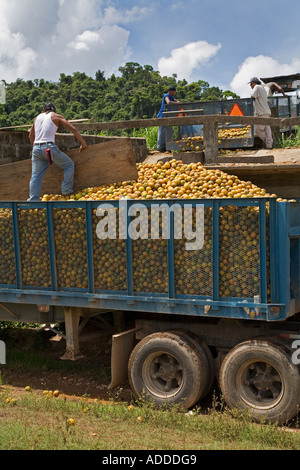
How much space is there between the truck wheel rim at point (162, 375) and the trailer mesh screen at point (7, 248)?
207 centimetres

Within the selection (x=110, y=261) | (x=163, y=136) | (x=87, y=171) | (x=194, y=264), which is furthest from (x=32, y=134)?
(x=163, y=136)

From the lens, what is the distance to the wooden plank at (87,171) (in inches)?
332

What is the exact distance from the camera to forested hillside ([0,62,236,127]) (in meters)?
41.4

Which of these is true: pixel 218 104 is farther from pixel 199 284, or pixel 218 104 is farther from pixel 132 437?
pixel 132 437

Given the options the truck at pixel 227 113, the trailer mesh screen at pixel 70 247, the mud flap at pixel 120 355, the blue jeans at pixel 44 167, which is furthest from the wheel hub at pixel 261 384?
the truck at pixel 227 113

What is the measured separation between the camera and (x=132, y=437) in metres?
5.73

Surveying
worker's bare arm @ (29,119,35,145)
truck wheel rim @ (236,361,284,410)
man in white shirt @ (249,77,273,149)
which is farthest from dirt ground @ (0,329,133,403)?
man in white shirt @ (249,77,273,149)

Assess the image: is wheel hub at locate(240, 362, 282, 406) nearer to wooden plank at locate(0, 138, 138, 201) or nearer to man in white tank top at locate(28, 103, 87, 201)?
wooden plank at locate(0, 138, 138, 201)

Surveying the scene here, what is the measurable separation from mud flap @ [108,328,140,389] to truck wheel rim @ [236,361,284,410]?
1443 mm

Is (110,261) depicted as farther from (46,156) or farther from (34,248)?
(46,156)

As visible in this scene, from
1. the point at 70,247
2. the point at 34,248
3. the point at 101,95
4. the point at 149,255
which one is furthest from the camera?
the point at 101,95

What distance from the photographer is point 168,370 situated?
7.02 metres

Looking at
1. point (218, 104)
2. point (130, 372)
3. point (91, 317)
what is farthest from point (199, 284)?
point (218, 104)

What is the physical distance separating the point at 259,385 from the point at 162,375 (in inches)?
43.3
